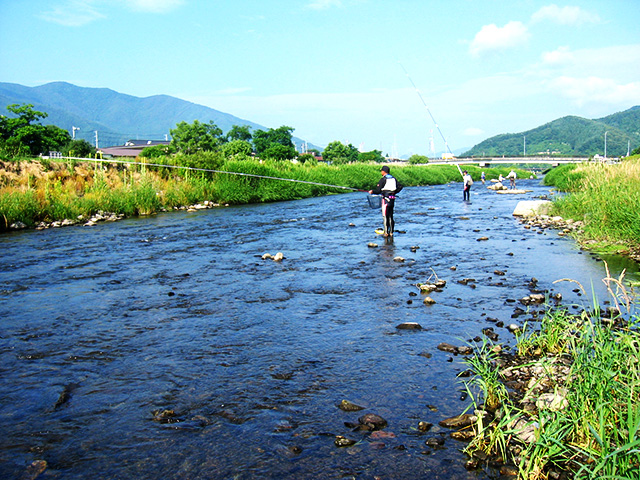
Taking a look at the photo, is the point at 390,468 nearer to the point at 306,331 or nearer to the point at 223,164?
the point at 306,331

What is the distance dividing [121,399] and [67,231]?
48.9 feet

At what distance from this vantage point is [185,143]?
5089 inches

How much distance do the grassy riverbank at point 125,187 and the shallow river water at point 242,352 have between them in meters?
6.78

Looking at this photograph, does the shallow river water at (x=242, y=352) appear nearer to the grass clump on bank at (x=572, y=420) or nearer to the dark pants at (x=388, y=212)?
the grass clump on bank at (x=572, y=420)

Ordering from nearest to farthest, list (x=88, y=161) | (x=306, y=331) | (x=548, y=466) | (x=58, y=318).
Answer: (x=548, y=466)
(x=306, y=331)
(x=58, y=318)
(x=88, y=161)

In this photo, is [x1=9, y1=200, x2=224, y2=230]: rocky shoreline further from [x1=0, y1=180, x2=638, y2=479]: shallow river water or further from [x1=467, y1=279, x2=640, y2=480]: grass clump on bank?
[x1=467, y1=279, x2=640, y2=480]: grass clump on bank

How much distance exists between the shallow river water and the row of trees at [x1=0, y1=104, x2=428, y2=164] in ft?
60.4

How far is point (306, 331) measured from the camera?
7.16m

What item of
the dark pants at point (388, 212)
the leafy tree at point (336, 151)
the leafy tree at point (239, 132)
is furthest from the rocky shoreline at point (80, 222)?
the leafy tree at point (239, 132)

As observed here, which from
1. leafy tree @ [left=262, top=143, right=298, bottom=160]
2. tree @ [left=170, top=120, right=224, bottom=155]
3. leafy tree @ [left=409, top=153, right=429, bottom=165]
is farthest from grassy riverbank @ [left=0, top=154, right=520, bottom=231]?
tree @ [left=170, top=120, right=224, bottom=155]

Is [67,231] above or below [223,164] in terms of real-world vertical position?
below

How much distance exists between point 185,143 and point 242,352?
130245 mm

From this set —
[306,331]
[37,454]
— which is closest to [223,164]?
[306,331]

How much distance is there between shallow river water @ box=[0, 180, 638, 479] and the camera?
4082 mm
